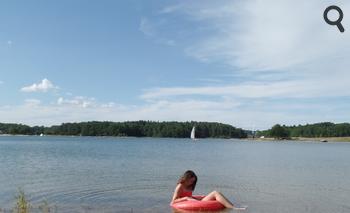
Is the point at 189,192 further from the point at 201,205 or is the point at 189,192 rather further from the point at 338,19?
the point at 338,19

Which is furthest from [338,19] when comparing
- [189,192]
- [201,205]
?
[189,192]

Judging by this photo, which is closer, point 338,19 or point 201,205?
point 338,19

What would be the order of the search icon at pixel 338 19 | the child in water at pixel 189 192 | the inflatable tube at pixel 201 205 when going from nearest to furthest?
the search icon at pixel 338 19, the inflatable tube at pixel 201 205, the child in water at pixel 189 192

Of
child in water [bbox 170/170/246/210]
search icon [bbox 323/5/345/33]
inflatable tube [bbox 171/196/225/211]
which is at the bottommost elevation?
inflatable tube [bbox 171/196/225/211]

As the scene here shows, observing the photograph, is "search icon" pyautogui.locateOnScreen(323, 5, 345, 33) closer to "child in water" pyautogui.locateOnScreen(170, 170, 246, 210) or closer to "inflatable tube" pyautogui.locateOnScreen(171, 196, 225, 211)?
"child in water" pyautogui.locateOnScreen(170, 170, 246, 210)

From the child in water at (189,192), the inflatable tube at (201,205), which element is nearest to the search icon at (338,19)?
the child in water at (189,192)

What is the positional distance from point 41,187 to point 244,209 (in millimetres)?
10785

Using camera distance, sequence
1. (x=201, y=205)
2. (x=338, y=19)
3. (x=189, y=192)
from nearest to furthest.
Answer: (x=338, y=19) → (x=201, y=205) → (x=189, y=192)

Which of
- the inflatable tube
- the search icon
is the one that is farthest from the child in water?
the search icon

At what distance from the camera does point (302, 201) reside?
19078 millimetres

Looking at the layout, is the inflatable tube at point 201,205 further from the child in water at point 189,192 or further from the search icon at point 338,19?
the search icon at point 338,19

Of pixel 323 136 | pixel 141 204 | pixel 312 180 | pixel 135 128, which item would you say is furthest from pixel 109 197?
pixel 323 136

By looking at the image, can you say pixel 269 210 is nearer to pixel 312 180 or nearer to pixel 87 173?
pixel 312 180

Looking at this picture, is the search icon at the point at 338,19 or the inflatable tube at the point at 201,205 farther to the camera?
the inflatable tube at the point at 201,205
